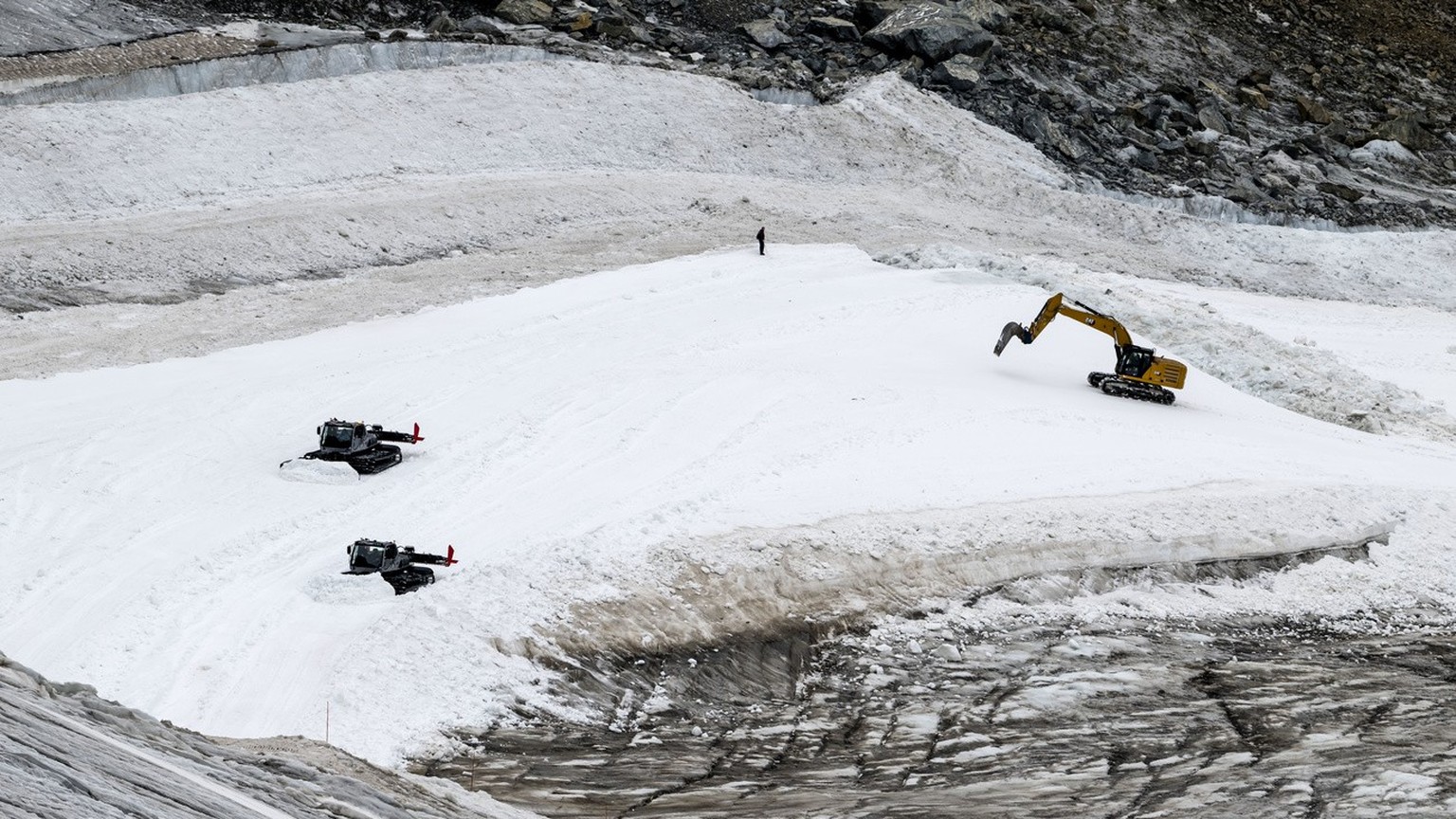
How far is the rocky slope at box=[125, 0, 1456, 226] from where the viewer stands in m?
43.9

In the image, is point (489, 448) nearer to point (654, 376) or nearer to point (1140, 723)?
point (654, 376)

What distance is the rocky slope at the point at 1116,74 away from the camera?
43.9 m

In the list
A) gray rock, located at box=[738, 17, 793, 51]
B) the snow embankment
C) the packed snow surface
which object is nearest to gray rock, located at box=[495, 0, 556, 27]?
the packed snow surface

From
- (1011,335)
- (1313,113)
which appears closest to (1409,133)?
(1313,113)

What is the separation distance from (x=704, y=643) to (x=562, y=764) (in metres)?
3.36

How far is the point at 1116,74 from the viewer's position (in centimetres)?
4925

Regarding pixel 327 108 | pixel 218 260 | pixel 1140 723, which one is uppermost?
pixel 327 108

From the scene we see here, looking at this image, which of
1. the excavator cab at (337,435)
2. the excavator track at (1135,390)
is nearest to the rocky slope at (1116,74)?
the excavator track at (1135,390)

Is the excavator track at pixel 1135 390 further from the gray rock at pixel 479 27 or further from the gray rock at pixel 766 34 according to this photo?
the gray rock at pixel 766 34

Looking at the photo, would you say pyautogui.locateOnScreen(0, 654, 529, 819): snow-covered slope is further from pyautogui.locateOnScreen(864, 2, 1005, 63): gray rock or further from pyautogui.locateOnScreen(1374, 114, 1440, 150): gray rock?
pyautogui.locateOnScreen(1374, 114, 1440, 150): gray rock

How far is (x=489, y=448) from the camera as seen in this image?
2214 centimetres

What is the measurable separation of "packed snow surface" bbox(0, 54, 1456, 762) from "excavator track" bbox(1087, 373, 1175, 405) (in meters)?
0.29

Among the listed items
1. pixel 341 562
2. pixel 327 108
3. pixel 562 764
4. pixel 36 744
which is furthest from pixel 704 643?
pixel 327 108

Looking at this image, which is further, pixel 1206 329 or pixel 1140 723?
pixel 1206 329
